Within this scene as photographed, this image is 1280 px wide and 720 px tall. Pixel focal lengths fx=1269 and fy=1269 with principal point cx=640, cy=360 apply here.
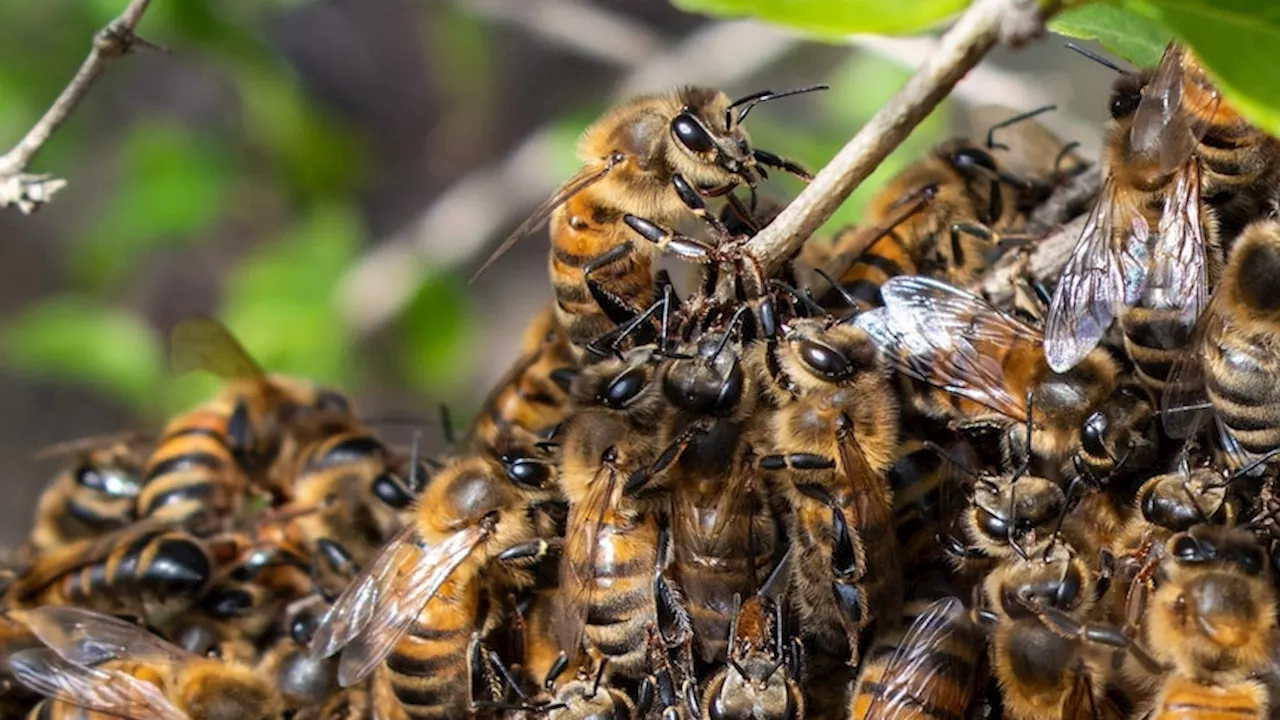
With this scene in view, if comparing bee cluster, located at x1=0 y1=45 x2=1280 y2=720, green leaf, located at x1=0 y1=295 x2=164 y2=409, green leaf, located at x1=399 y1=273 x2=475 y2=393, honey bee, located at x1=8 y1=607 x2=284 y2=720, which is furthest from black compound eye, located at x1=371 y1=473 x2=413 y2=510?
green leaf, located at x1=0 y1=295 x2=164 y2=409

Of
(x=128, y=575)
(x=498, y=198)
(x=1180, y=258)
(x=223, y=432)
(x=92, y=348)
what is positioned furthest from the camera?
(x=498, y=198)

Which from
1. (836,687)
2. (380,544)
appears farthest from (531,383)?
(836,687)

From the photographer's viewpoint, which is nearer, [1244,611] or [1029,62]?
[1244,611]

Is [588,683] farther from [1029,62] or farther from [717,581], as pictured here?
[1029,62]

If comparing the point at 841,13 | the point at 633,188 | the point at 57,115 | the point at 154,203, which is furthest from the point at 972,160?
the point at 154,203

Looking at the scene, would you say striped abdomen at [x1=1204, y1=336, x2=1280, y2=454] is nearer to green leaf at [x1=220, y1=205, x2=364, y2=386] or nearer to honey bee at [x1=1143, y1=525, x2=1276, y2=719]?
honey bee at [x1=1143, y1=525, x2=1276, y2=719]

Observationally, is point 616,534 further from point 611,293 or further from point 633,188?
point 633,188
